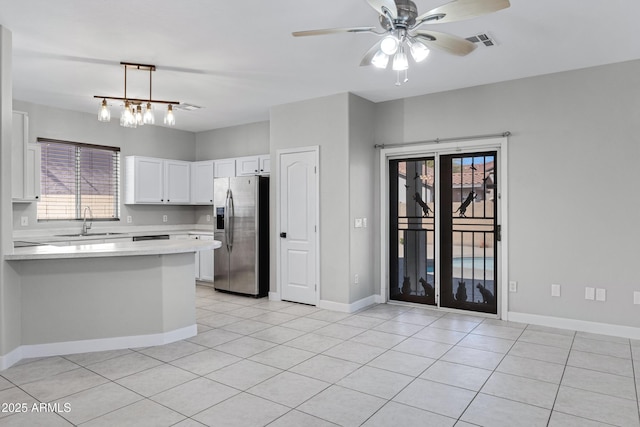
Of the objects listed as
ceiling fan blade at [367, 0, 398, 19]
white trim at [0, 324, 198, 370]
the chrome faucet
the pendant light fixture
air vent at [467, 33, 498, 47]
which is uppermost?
air vent at [467, 33, 498, 47]

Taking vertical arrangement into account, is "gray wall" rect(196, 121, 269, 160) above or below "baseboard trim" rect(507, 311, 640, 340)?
above

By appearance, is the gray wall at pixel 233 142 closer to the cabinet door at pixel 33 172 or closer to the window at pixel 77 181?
the window at pixel 77 181

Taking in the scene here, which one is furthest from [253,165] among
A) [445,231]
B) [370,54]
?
[370,54]

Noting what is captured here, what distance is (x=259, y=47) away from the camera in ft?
12.5

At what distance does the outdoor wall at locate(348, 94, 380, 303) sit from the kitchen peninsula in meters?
2.04

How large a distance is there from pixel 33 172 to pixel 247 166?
9.51 ft

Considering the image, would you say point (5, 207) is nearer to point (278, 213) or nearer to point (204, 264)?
point (278, 213)

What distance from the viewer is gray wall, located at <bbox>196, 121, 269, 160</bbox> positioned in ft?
22.7

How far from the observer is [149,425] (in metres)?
2.47

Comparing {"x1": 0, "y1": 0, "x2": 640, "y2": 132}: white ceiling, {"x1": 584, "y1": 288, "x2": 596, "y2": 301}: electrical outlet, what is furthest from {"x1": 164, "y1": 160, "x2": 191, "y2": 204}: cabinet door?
{"x1": 584, "y1": 288, "x2": 596, "y2": 301}: electrical outlet

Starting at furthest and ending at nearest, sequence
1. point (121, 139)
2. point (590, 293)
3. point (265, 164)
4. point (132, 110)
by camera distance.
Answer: point (121, 139)
point (265, 164)
point (590, 293)
point (132, 110)

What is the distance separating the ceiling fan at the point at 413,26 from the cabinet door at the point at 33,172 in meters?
4.34

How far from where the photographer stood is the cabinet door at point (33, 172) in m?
5.22

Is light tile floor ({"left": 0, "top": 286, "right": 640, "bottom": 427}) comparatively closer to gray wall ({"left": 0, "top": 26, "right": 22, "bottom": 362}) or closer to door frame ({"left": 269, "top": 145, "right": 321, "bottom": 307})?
gray wall ({"left": 0, "top": 26, "right": 22, "bottom": 362})
